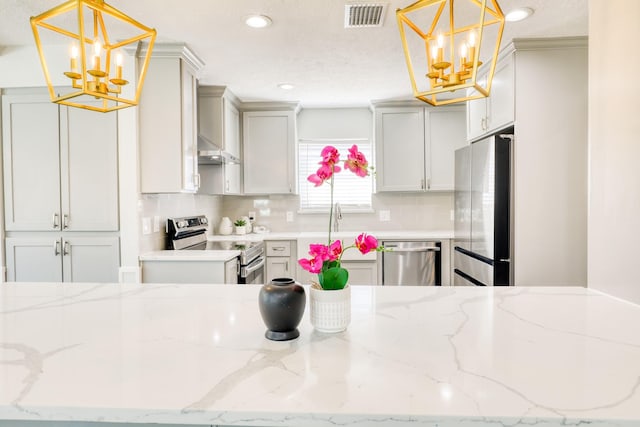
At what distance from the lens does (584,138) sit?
2.62 m

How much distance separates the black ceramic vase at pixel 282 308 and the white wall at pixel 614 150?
1.09 metres

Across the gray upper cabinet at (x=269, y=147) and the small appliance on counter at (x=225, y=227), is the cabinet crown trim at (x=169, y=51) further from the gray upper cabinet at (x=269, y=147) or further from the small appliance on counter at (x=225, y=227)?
the small appliance on counter at (x=225, y=227)

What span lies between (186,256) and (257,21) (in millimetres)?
1561

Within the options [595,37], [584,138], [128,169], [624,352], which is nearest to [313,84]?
[128,169]

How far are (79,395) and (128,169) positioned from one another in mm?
2233

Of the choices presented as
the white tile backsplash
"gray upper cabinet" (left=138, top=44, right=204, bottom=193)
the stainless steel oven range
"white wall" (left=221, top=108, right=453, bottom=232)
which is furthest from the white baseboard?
"white wall" (left=221, top=108, right=453, bottom=232)

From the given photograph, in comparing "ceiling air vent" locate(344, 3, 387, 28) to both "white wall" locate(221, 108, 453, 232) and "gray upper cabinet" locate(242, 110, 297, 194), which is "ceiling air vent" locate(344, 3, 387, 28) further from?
"white wall" locate(221, 108, 453, 232)

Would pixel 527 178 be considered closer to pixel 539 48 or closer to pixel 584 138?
pixel 584 138

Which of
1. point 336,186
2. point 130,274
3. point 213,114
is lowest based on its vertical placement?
point 130,274

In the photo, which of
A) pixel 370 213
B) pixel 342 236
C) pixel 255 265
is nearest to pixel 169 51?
pixel 255 265

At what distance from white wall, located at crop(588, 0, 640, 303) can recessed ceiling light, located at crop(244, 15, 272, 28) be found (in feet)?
5.22

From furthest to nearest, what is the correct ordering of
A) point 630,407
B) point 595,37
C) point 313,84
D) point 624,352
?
point 313,84
point 595,37
point 624,352
point 630,407

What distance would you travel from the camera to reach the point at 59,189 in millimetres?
2752

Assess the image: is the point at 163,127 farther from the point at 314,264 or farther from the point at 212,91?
the point at 314,264
